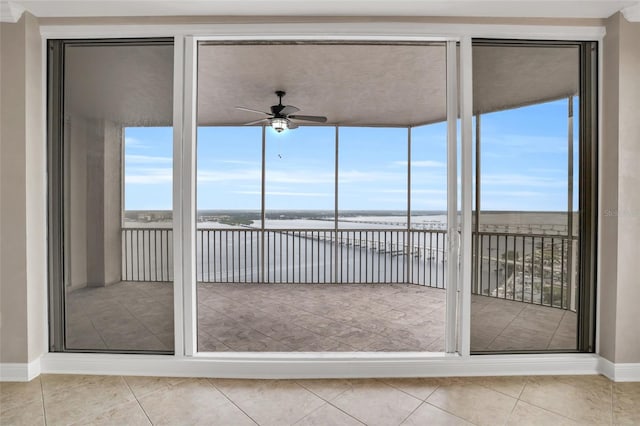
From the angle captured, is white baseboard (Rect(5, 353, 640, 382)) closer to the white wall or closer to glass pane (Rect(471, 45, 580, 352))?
glass pane (Rect(471, 45, 580, 352))

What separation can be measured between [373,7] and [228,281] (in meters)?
4.25

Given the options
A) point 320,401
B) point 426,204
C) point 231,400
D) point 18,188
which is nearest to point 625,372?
point 320,401

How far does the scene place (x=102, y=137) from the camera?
2141 millimetres

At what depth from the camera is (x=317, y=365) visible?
207 centimetres

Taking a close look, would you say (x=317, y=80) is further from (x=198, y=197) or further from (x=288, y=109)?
(x=198, y=197)

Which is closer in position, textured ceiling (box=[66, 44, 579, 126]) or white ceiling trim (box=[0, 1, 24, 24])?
white ceiling trim (box=[0, 1, 24, 24])

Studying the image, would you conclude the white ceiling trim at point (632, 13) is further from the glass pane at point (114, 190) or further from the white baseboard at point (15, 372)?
the white baseboard at point (15, 372)

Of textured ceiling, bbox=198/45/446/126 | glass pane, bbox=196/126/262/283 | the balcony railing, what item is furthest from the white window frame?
glass pane, bbox=196/126/262/283

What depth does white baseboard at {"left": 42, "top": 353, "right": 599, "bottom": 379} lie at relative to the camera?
6.78ft

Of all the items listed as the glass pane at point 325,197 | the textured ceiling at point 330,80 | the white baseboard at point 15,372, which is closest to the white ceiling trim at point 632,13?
the textured ceiling at point 330,80

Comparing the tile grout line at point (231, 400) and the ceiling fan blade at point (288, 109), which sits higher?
the ceiling fan blade at point (288, 109)

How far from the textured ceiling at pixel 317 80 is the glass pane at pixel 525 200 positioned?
0.04 ft

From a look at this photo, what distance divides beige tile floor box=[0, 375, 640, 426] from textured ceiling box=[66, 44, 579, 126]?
75.0 inches

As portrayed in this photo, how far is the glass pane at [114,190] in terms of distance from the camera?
2.13 meters
